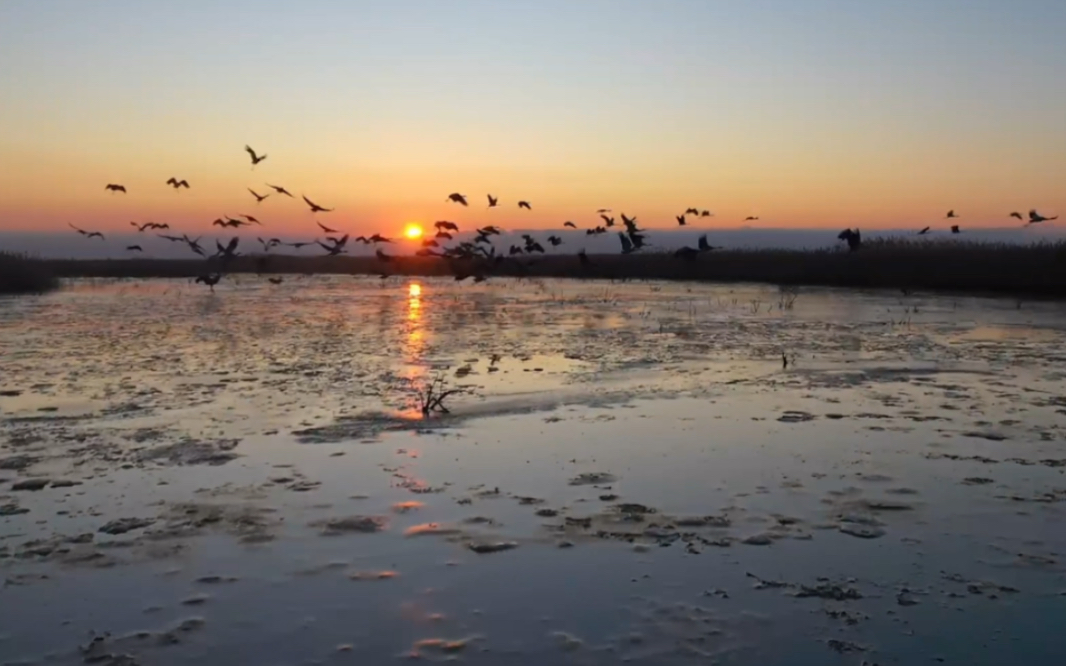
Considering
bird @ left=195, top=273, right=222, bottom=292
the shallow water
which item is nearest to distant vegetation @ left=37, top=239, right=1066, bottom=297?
bird @ left=195, top=273, right=222, bottom=292

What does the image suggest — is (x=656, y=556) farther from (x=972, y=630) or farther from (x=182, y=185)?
(x=182, y=185)

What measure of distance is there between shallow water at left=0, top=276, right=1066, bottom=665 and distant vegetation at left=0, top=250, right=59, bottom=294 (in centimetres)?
2568

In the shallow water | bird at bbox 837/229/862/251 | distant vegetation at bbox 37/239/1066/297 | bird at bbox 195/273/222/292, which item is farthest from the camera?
bird at bbox 195/273/222/292

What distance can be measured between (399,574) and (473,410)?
573 cm

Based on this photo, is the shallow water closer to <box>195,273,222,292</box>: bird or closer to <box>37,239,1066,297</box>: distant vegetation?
<box>37,239,1066,297</box>: distant vegetation

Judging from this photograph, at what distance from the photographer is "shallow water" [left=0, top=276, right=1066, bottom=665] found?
527 cm

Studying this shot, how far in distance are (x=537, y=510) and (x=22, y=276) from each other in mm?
38586

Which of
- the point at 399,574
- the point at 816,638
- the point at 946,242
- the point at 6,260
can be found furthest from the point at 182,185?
the point at 946,242

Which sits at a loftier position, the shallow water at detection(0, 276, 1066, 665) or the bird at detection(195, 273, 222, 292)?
the bird at detection(195, 273, 222, 292)

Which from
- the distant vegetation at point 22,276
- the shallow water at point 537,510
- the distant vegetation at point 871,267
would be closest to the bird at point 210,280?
the distant vegetation at point 871,267

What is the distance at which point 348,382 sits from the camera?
46.5ft

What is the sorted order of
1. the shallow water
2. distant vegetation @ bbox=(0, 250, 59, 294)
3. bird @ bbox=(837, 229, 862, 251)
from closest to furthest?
1. the shallow water
2. bird @ bbox=(837, 229, 862, 251)
3. distant vegetation @ bbox=(0, 250, 59, 294)

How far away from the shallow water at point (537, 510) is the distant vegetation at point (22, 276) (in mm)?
25677

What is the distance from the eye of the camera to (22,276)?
40.2m
